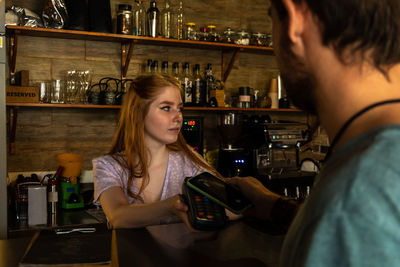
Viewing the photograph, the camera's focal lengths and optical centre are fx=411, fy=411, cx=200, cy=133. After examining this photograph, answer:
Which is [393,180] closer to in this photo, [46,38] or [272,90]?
[46,38]

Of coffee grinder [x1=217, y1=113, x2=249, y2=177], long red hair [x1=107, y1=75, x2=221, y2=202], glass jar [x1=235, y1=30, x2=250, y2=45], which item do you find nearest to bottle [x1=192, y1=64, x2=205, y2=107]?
coffee grinder [x1=217, y1=113, x2=249, y2=177]

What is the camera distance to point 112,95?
9.07 ft

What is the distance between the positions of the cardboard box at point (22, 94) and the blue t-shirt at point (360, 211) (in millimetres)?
2416

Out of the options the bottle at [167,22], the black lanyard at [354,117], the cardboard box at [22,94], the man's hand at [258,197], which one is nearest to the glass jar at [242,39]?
the bottle at [167,22]

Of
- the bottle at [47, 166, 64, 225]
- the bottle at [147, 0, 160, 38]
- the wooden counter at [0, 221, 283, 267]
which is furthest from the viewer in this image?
the bottle at [147, 0, 160, 38]

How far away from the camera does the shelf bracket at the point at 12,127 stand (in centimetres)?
256

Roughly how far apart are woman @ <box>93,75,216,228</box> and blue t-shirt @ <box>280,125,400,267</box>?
1.44 metres

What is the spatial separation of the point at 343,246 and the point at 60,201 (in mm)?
2449

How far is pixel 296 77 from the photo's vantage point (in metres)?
0.60

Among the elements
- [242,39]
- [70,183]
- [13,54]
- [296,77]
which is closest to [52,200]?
[70,183]

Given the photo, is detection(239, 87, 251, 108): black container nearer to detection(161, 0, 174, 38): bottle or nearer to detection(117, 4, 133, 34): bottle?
detection(161, 0, 174, 38): bottle

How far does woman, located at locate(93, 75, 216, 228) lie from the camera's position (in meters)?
1.87

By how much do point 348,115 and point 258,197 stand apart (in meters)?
0.71

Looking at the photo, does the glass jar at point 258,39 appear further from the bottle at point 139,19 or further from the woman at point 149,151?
the woman at point 149,151
